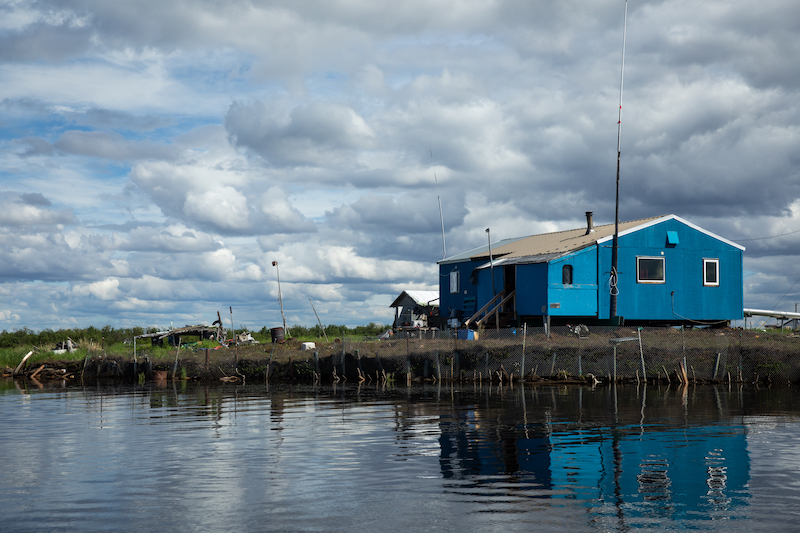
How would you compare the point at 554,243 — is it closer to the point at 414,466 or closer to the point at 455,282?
the point at 455,282

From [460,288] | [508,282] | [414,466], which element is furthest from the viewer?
[460,288]

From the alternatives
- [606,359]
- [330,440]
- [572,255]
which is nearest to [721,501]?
[330,440]

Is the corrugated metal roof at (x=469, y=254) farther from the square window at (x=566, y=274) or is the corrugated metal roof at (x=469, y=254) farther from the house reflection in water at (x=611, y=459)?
the house reflection in water at (x=611, y=459)

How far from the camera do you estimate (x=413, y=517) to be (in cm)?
998

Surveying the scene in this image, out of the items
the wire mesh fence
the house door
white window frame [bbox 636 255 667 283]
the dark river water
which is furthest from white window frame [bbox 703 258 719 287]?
the dark river water

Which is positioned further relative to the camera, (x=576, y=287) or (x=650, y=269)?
(x=650, y=269)

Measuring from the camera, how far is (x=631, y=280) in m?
41.2

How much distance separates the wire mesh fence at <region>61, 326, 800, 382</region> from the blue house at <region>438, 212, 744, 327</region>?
102 inches

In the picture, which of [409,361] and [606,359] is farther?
[409,361]

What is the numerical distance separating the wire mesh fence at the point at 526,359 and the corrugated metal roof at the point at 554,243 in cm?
541

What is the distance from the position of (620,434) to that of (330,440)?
21.7 feet

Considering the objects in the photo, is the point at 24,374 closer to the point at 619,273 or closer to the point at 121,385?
the point at 121,385

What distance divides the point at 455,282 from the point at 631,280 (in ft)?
41.4

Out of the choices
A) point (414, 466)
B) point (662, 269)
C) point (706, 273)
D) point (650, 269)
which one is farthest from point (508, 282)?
point (414, 466)
